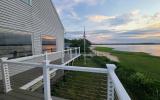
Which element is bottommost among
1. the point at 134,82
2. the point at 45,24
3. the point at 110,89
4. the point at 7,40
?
the point at 134,82

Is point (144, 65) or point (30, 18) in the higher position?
point (30, 18)

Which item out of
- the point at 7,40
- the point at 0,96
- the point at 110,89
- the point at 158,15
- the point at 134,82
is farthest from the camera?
the point at 158,15

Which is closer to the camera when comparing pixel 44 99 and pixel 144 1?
pixel 44 99

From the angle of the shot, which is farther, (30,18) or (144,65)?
(144,65)

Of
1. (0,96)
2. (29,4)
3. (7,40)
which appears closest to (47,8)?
(29,4)

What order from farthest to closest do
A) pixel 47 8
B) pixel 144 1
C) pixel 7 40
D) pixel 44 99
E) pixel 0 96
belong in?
pixel 144 1 < pixel 47 8 < pixel 7 40 < pixel 0 96 < pixel 44 99

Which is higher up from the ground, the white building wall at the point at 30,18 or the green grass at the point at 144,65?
the white building wall at the point at 30,18

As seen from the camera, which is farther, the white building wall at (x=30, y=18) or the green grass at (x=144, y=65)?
the green grass at (x=144, y=65)

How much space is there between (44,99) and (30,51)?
16.9 feet

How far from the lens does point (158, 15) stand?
808 inches

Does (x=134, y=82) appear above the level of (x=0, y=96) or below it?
below

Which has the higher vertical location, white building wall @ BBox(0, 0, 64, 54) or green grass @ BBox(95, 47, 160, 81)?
white building wall @ BBox(0, 0, 64, 54)

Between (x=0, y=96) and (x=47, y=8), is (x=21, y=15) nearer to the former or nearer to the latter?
(x=47, y=8)

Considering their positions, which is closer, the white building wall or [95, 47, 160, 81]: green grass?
the white building wall
